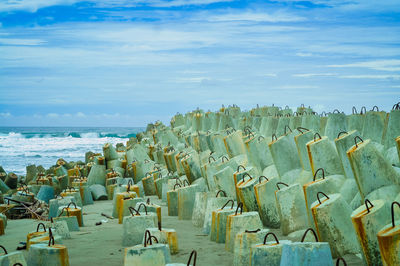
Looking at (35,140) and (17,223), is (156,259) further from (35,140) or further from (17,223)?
(35,140)

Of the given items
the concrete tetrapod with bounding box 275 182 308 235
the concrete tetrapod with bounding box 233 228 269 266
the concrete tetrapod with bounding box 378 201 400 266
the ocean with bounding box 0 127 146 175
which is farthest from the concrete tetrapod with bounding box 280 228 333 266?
the ocean with bounding box 0 127 146 175

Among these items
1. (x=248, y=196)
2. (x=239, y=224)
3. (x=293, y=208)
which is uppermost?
(x=248, y=196)

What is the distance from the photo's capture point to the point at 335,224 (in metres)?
4.53

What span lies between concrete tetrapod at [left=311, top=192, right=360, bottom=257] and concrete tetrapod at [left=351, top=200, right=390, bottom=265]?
498mm

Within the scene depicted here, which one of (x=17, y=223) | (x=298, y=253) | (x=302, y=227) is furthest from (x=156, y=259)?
(x=17, y=223)

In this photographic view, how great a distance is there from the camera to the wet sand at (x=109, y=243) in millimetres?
5270

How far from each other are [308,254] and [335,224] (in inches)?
37.5

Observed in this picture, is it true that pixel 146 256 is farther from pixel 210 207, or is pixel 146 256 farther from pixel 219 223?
pixel 210 207

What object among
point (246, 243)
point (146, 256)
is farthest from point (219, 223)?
point (146, 256)

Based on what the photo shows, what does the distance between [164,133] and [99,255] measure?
9.65 m

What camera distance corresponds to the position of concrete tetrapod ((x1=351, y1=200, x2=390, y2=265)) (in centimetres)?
390

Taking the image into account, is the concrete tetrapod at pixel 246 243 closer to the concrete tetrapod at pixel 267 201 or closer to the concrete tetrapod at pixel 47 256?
the concrete tetrapod at pixel 267 201

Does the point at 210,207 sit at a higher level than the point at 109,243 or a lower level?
higher

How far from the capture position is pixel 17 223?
8.36m
